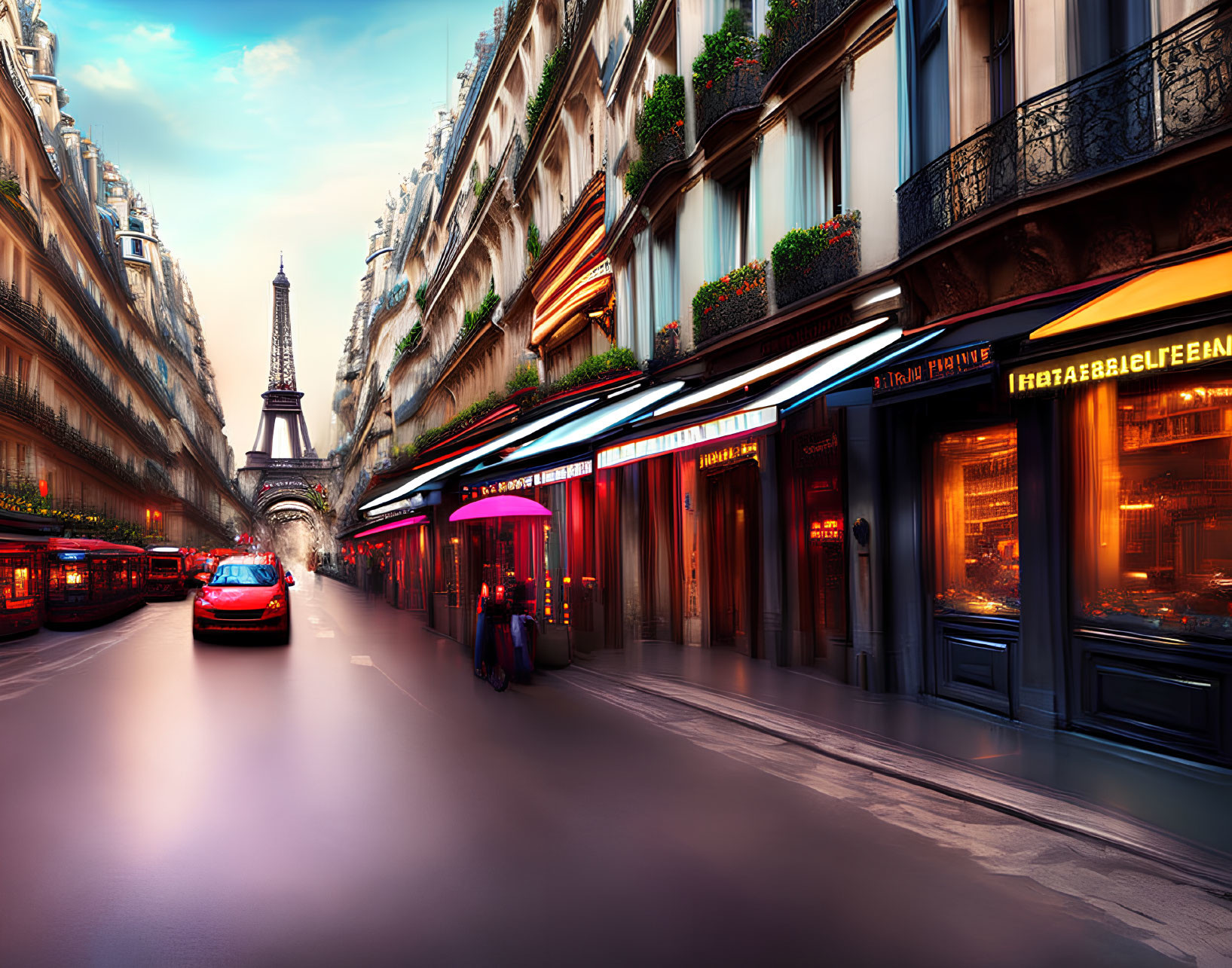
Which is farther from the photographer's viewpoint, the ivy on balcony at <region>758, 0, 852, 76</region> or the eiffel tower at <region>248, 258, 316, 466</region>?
the eiffel tower at <region>248, 258, 316, 466</region>

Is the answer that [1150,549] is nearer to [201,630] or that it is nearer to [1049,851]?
[1049,851]

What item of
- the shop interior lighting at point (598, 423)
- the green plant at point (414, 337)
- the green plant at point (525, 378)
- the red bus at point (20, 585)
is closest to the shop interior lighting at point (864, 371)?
the shop interior lighting at point (598, 423)

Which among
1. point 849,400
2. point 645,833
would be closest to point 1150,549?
point 849,400

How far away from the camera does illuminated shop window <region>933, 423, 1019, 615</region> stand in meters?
10.2

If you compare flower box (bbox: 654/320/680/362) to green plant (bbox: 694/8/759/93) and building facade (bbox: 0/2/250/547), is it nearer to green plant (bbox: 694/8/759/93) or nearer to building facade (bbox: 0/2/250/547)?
green plant (bbox: 694/8/759/93)

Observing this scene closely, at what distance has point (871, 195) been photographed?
494 inches

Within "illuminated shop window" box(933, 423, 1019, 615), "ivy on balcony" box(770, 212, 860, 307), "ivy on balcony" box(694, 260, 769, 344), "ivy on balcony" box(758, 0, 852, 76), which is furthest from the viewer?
"ivy on balcony" box(694, 260, 769, 344)

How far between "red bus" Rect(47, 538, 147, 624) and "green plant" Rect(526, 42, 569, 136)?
17.0 m

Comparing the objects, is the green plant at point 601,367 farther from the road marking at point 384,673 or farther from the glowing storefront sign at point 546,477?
the road marking at point 384,673

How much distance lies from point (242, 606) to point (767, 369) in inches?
447

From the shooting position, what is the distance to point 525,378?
27516mm

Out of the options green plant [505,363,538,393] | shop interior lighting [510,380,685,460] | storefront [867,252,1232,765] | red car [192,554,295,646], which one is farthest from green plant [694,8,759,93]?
red car [192,554,295,646]

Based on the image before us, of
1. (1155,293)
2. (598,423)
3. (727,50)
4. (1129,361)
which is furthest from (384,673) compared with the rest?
(727,50)

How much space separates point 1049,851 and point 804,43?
1167 centimetres
